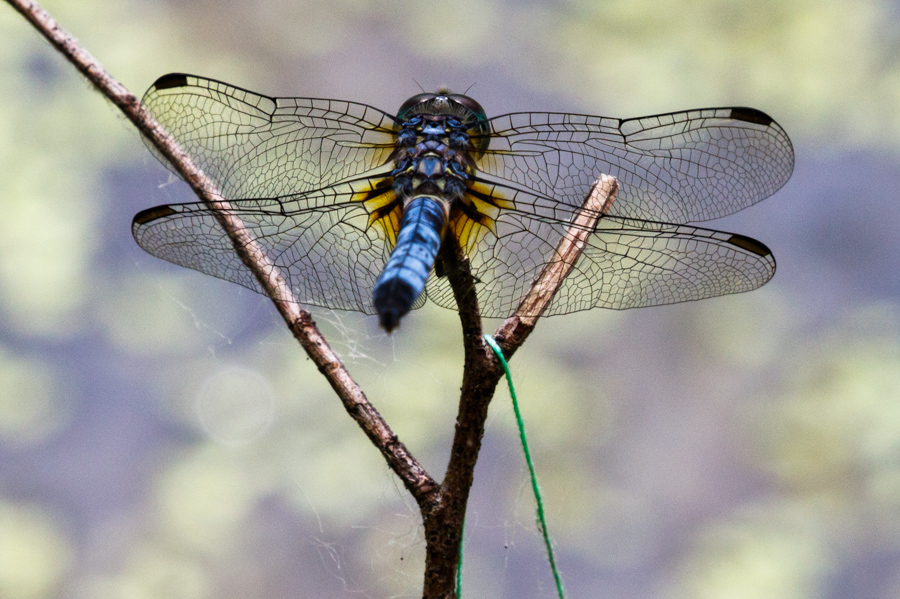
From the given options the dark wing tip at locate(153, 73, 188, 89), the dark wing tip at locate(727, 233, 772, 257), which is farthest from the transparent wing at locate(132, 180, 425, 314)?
the dark wing tip at locate(727, 233, 772, 257)

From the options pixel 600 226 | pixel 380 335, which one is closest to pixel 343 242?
pixel 600 226

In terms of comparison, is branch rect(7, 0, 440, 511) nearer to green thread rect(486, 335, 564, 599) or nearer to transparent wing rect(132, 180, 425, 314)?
transparent wing rect(132, 180, 425, 314)

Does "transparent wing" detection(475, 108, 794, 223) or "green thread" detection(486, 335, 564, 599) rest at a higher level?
"transparent wing" detection(475, 108, 794, 223)

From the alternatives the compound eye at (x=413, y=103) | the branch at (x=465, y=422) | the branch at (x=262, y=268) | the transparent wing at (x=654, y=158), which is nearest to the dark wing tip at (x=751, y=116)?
the transparent wing at (x=654, y=158)

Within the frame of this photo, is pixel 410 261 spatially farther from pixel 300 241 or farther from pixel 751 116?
pixel 751 116

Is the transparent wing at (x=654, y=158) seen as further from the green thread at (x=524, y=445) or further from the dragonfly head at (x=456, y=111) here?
the green thread at (x=524, y=445)

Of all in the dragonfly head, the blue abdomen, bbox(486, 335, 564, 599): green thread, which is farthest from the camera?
the dragonfly head

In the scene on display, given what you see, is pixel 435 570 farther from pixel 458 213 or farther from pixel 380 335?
pixel 380 335
